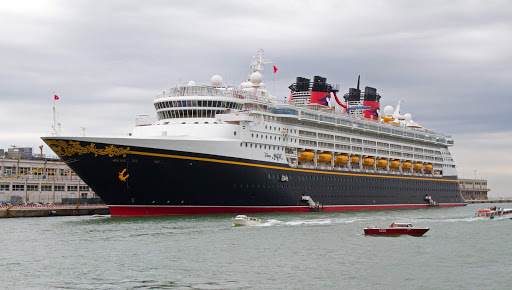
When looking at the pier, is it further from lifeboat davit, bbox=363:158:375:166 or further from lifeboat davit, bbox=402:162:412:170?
lifeboat davit, bbox=402:162:412:170

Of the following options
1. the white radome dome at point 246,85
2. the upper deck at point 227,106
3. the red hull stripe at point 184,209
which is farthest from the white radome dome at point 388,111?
the red hull stripe at point 184,209

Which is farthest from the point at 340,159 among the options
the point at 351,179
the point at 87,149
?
the point at 87,149

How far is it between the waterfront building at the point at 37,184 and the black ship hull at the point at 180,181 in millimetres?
26122

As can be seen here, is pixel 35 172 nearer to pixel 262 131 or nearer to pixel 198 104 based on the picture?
pixel 198 104

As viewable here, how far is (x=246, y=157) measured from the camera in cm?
5197

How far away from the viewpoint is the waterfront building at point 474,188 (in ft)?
565

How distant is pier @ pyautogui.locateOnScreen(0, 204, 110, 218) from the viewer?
5575 cm

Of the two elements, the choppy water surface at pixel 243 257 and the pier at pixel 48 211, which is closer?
the choppy water surface at pixel 243 257

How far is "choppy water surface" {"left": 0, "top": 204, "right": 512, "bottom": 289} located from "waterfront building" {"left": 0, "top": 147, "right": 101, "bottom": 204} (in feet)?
113

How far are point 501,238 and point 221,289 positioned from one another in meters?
22.2

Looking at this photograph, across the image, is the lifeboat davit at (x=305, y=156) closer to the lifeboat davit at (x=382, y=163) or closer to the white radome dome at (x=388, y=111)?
the lifeboat davit at (x=382, y=163)

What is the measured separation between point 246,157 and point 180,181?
691 cm

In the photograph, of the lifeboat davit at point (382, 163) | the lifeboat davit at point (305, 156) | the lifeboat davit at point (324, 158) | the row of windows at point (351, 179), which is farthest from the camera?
the lifeboat davit at point (382, 163)

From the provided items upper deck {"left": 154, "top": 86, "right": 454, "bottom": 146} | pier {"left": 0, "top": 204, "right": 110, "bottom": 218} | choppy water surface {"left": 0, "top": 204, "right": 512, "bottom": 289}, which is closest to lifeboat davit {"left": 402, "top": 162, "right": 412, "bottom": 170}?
upper deck {"left": 154, "top": 86, "right": 454, "bottom": 146}
